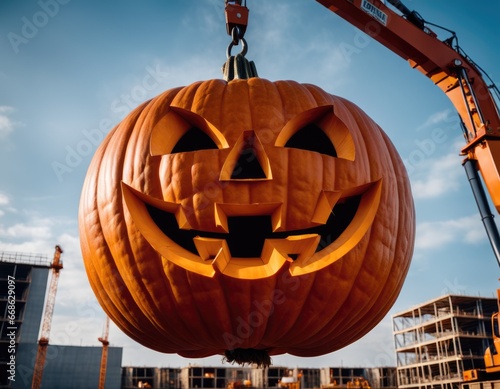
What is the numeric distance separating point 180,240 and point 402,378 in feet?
147

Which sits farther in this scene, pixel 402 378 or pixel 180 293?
pixel 402 378

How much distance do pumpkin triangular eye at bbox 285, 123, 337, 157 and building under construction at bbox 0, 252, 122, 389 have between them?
34.2 m

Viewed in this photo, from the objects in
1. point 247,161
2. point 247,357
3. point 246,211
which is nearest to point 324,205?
point 246,211

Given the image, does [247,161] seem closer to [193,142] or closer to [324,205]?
[193,142]

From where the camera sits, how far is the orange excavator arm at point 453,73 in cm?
823

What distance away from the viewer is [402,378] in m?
41.4

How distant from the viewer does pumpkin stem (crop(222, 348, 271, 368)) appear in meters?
3.75

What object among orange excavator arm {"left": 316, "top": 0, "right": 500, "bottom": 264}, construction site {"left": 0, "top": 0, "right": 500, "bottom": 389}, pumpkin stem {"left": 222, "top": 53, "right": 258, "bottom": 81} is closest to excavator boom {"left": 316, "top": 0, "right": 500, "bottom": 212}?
orange excavator arm {"left": 316, "top": 0, "right": 500, "bottom": 264}

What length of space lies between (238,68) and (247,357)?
3000mm

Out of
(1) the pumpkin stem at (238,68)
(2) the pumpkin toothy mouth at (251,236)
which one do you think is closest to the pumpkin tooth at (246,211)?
(2) the pumpkin toothy mouth at (251,236)

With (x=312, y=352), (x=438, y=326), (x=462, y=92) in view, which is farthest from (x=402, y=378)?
(x=312, y=352)

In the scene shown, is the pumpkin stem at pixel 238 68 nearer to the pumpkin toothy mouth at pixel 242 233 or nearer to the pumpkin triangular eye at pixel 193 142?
the pumpkin triangular eye at pixel 193 142

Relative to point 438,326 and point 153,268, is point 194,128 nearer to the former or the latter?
point 153,268

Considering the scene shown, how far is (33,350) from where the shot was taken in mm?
35938
